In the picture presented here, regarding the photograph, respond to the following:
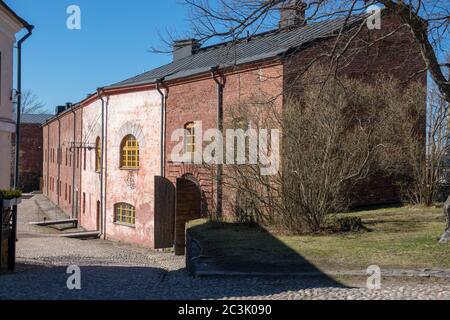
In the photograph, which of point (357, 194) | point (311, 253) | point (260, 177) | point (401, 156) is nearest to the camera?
point (311, 253)

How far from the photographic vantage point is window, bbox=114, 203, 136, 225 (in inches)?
860

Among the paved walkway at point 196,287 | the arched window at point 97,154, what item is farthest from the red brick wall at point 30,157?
the paved walkway at point 196,287

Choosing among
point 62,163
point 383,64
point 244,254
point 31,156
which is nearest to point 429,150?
point 383,64

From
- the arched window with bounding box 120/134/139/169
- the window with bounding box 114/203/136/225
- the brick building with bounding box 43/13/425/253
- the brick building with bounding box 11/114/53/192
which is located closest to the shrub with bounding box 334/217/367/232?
the brick building with bounding box 43/13/425/253

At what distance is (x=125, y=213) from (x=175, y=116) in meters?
5.45

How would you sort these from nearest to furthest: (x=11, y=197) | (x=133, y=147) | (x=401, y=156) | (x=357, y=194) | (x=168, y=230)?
(x=11, y=197), (x=401, y=156), (x=357, y=194), (x=168, y=230), (x=133, y=147)

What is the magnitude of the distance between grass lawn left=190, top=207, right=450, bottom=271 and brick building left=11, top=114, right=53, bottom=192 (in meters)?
42.2

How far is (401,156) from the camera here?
1470cm

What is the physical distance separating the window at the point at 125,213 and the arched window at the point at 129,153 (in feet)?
5.48

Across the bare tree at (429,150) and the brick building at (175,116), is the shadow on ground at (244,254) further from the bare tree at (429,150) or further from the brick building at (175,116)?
the bare tree at (429,150)

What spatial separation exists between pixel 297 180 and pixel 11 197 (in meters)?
5.86

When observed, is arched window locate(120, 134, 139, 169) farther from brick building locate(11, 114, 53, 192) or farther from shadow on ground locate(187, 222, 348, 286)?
brick building locate(11, 114, 53, 192)

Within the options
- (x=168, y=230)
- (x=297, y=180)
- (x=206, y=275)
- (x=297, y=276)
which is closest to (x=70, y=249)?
(x=168, y=230)

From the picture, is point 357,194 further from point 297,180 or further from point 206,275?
point 206,275
